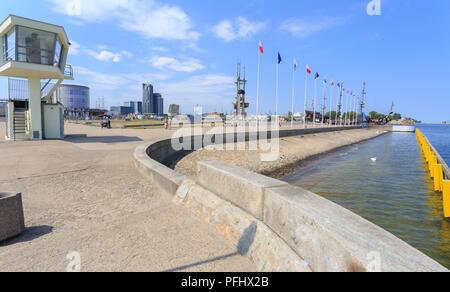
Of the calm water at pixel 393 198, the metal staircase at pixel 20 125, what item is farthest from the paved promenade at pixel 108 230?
the metal staircase at pixel 20 125

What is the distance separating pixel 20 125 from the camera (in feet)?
57.0

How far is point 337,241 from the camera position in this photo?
221 centimetres

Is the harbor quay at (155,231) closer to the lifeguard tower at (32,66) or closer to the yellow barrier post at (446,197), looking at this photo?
the yellow barrier post at (446,197)

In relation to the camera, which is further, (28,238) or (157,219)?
(157,219)

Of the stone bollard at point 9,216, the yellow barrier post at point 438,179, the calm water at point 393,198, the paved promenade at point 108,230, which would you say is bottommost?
the calm water at point 393,198

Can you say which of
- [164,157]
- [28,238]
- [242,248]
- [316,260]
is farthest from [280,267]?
[164,157]

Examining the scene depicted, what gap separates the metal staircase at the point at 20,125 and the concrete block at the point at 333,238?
67.7 ft

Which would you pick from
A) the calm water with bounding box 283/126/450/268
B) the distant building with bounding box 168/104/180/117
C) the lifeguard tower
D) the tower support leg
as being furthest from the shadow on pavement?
the distant building with bounding box 168/104/180/117

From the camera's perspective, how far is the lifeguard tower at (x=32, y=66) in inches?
610

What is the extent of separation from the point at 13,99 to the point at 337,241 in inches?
926

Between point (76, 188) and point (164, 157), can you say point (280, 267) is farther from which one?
point (164, 157)

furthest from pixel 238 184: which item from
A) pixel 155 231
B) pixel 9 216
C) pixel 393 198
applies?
pixel 393 198

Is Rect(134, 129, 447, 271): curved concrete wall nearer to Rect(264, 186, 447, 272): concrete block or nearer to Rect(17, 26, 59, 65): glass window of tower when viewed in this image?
Rect(264, 186, 447, 272): concrete block
